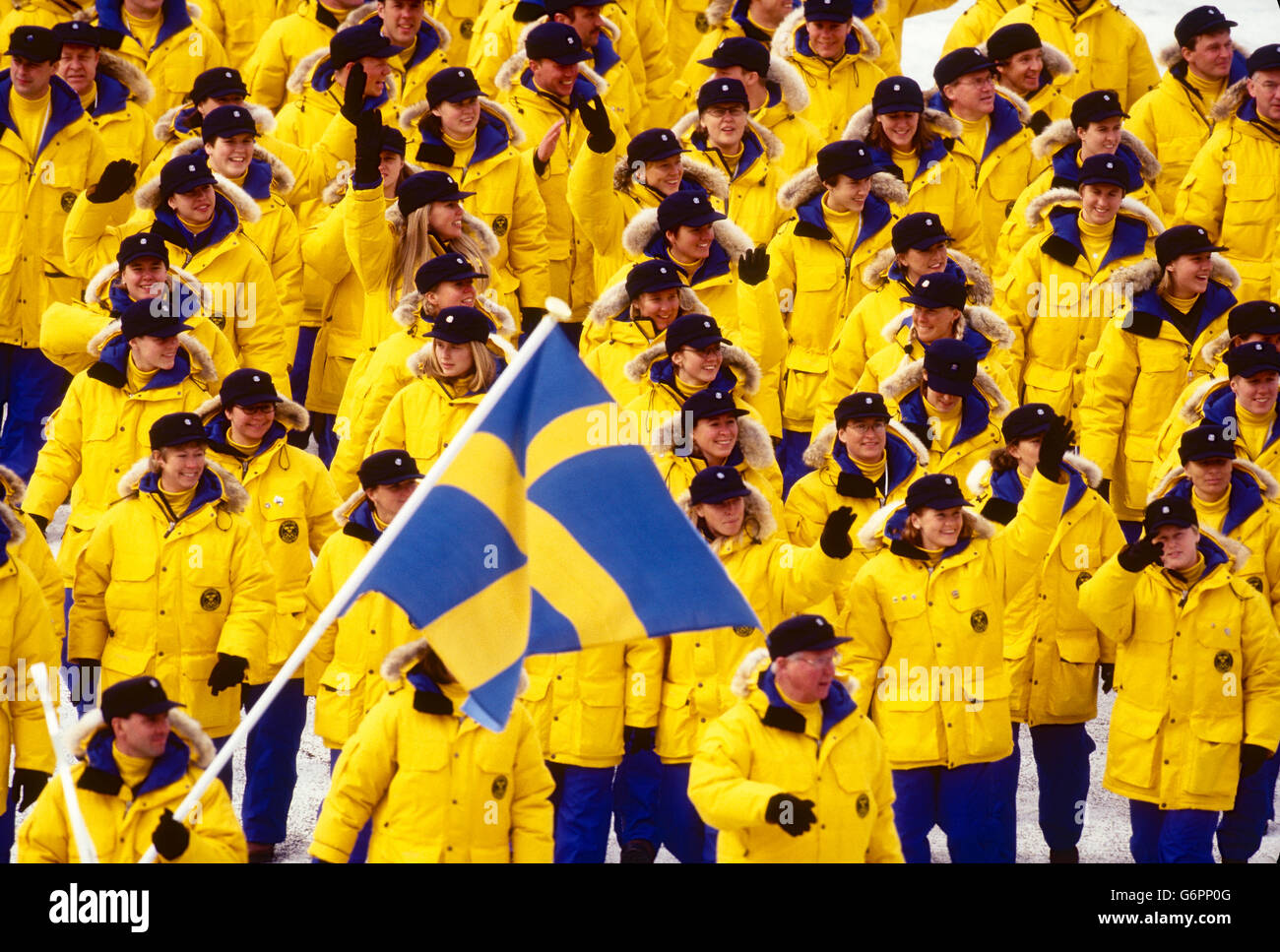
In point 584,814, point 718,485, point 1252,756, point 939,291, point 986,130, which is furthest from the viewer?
point 986,130

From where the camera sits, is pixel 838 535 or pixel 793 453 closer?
pixel 838 535

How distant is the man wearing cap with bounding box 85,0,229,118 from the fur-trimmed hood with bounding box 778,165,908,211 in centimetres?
475

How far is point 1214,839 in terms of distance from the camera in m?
13.1

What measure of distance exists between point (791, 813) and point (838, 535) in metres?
1.84

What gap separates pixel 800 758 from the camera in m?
10.4

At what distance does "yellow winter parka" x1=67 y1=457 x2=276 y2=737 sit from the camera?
12188 millimetres

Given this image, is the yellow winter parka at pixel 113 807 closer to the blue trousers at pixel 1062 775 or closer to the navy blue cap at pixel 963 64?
the blue trousers at pixel 1062 775

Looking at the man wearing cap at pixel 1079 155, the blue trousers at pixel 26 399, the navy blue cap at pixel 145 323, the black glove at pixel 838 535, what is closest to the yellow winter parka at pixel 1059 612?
the black glove at pixel 838 535

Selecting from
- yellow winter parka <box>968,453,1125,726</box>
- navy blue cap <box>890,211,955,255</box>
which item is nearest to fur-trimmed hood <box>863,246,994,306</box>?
navy blue cap <box>890,211,955,255</box>

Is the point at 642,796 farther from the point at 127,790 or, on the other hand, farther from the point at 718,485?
the point at 127,790

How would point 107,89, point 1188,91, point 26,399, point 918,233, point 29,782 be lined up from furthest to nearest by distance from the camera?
1. point 1188,91
2. point 107,89
3. point 26,399
4. point 918,233
5. point 29,782

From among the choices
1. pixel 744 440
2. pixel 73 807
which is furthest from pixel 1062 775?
pixel 73 807

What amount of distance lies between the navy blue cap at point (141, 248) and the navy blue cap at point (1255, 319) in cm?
572

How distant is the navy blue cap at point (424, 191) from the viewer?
45.7 feet
